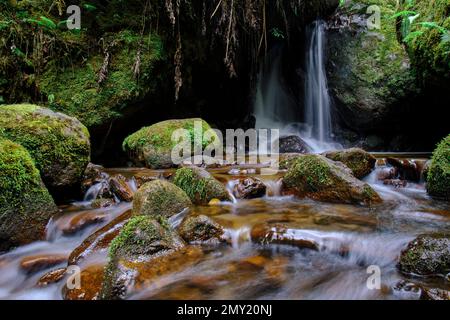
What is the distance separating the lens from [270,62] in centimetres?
1144

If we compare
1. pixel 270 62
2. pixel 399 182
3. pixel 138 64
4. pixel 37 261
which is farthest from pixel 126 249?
pixel 270 62

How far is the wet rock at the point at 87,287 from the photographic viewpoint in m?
2.21

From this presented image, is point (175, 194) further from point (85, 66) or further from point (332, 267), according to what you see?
point (85, 66)

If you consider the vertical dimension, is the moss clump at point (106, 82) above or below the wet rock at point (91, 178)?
above

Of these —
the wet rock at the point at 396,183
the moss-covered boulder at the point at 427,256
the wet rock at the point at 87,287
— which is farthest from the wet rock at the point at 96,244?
the wet rock at the point at 396,183

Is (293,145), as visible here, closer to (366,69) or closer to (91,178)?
(366,69)

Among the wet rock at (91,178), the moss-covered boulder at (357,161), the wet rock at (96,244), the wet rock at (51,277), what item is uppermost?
the moss-covered boulder at (357,161)

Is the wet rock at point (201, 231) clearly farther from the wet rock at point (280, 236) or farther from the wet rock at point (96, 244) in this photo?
the wet rock at point (96, 244)

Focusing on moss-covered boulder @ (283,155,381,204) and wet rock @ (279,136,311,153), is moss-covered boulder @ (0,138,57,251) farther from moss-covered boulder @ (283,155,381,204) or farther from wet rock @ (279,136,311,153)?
wet rock @ (279,136,311,153)

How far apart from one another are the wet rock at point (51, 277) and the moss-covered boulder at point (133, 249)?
0.44m

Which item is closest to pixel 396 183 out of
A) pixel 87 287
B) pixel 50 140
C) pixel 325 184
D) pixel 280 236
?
pixel 325 184

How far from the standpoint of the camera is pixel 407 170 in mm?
5348

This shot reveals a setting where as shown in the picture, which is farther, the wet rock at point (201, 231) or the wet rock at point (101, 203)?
the wet rock at point (101, 203)

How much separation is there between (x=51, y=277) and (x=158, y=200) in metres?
1.23
